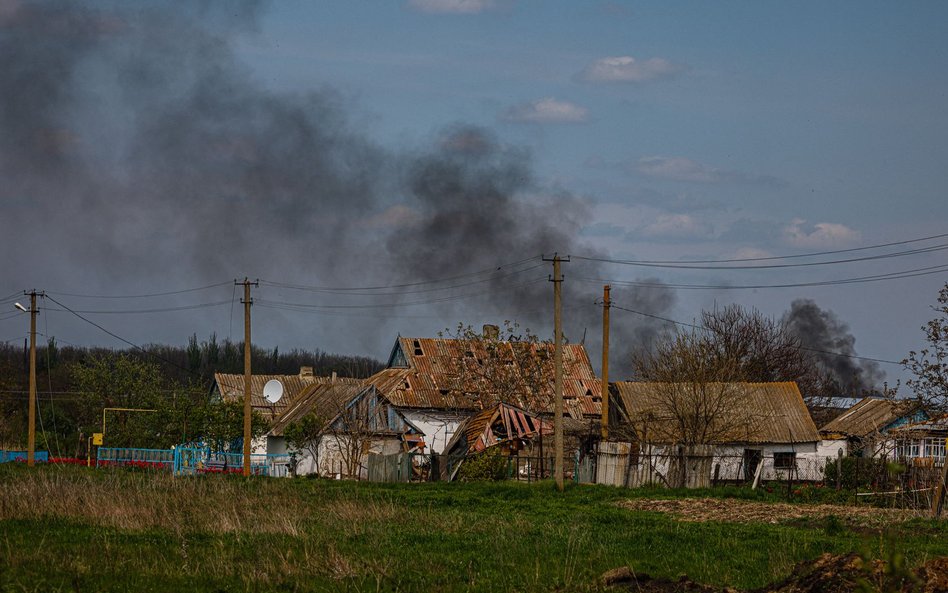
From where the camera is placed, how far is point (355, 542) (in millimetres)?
17312

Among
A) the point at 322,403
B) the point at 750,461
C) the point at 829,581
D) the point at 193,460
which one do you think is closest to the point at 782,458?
the point at 750,461

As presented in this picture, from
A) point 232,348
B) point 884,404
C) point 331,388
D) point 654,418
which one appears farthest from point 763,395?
point 232,348

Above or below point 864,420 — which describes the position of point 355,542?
below

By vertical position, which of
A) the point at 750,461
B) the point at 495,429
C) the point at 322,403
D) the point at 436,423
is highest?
the point at 322,403

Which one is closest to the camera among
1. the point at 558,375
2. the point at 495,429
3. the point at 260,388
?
the point at 558,375

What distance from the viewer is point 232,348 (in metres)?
157

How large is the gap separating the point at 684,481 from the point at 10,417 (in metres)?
50.9

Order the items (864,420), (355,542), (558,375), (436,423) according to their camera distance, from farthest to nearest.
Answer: (436,423), (864,420), (558,375), (355,542)

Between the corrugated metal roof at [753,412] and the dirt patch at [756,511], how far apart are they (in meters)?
14.4

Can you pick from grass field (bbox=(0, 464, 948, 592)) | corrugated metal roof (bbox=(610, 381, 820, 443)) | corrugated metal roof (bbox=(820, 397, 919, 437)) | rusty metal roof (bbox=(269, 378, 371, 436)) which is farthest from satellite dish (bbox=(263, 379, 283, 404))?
corrugated metal roof (bbox=(820, 397, 919, 437))

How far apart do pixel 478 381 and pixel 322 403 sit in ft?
25.8

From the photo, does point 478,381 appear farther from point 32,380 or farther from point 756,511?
A: point 756,511

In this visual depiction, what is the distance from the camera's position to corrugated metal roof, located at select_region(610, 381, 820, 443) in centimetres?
4388

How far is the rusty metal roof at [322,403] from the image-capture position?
48.5 metres
